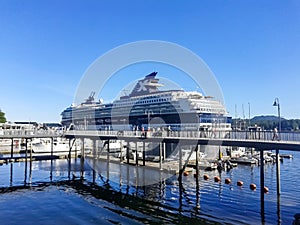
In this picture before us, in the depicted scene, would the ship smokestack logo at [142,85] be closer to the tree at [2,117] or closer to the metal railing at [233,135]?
the tree at [2,117]

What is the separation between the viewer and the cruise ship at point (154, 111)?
63.3m

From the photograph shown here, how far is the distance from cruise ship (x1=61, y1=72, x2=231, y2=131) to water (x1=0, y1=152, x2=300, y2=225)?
954 inches

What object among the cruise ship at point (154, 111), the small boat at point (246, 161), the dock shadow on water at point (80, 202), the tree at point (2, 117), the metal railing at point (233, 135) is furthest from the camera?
the tree at point (2, 117)

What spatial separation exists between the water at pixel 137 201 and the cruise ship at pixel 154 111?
24.2m

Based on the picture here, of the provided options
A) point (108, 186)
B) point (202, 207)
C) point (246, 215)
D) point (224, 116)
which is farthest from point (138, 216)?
point (224, 116)

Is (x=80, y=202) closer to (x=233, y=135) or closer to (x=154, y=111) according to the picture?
(x=233, y=135)

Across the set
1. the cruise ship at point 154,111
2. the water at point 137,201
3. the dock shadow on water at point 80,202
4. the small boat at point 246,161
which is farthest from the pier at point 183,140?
the cruise ship at point 154,111

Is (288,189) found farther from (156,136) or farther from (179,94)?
(179,94)

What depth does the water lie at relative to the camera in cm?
1838

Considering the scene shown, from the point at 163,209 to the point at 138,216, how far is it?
2135 millimetres

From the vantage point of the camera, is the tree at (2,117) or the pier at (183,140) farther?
the tree at (2,117)

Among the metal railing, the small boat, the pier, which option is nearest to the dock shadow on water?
the pier

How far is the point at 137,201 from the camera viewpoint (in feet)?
73.9

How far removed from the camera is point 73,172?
3594cm
